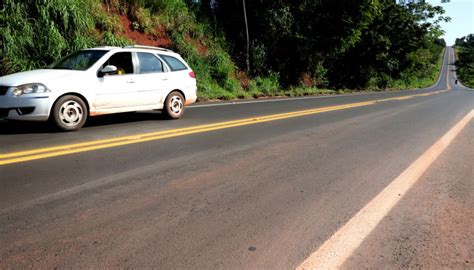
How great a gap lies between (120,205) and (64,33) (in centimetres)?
1124

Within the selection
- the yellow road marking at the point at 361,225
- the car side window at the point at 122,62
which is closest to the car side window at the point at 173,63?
the car side window at the point at 122,62

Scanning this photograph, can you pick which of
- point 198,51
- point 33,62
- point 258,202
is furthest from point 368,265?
point 198,51

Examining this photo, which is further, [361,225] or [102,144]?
[102,144]

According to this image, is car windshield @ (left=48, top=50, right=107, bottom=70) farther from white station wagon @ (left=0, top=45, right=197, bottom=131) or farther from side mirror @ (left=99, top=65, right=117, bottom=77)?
side mirror @ (left=99, top=65, right=117, bottom=77)

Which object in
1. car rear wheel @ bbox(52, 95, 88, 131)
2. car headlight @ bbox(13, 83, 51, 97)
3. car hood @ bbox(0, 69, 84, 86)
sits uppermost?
car hood @ bbox(0, 69, 84, 86)

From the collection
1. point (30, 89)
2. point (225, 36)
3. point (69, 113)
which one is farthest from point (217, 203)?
point (225, 36)

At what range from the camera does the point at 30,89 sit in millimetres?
7379

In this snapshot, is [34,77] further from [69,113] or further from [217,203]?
[217,203]

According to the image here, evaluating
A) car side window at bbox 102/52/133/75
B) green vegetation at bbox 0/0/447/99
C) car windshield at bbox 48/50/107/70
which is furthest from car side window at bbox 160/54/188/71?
green vegetation at bbox 0/0/447/99

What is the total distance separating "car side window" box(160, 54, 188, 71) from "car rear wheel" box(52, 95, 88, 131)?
8.65ft

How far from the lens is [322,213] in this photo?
4.32m

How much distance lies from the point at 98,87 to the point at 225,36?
675 inches

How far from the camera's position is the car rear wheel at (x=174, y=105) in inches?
395

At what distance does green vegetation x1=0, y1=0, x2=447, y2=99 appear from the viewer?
12.9m
